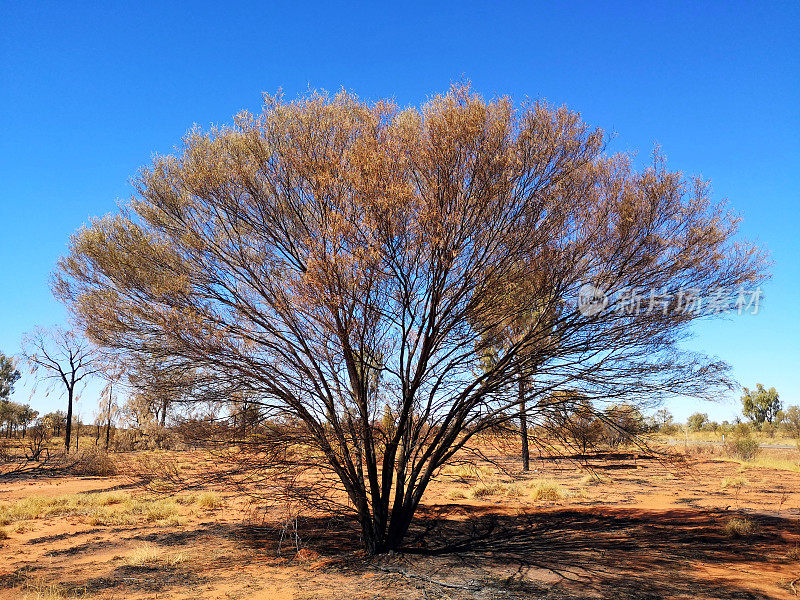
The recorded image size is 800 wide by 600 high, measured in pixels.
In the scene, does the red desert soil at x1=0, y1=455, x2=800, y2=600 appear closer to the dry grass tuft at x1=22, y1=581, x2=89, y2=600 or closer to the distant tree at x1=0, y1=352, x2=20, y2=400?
the dry grass tuft at x1=22, y1=581, x2=89, y2=600

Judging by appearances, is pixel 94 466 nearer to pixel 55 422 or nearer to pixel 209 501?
pixel 209 501

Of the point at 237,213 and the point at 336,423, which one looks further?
the point at 237,213

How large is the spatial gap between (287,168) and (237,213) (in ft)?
4.19

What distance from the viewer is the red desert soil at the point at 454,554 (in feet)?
25.6

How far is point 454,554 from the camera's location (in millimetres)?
9727

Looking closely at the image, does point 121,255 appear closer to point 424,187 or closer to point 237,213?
point 237,213

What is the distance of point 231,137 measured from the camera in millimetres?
10312

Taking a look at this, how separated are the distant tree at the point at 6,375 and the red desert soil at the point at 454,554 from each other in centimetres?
4867

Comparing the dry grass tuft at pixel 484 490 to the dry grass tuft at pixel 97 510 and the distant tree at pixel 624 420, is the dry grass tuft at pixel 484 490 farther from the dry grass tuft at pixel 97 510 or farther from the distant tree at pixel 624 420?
the distant tree at pixel 624 420

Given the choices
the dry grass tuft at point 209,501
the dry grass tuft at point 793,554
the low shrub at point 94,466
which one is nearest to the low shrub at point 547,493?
the dry grass tuft at point 793,554

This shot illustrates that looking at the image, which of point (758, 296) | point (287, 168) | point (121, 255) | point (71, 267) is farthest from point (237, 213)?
point (758, 296)

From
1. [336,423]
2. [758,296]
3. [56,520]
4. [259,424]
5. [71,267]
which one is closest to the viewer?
[336,423]

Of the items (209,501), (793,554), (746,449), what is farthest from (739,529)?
(746,449)

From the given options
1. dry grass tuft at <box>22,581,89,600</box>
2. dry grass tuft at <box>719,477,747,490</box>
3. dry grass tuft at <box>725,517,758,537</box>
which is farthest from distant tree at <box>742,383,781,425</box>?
dry grass tuft at <box>22,581,89,600</box>
